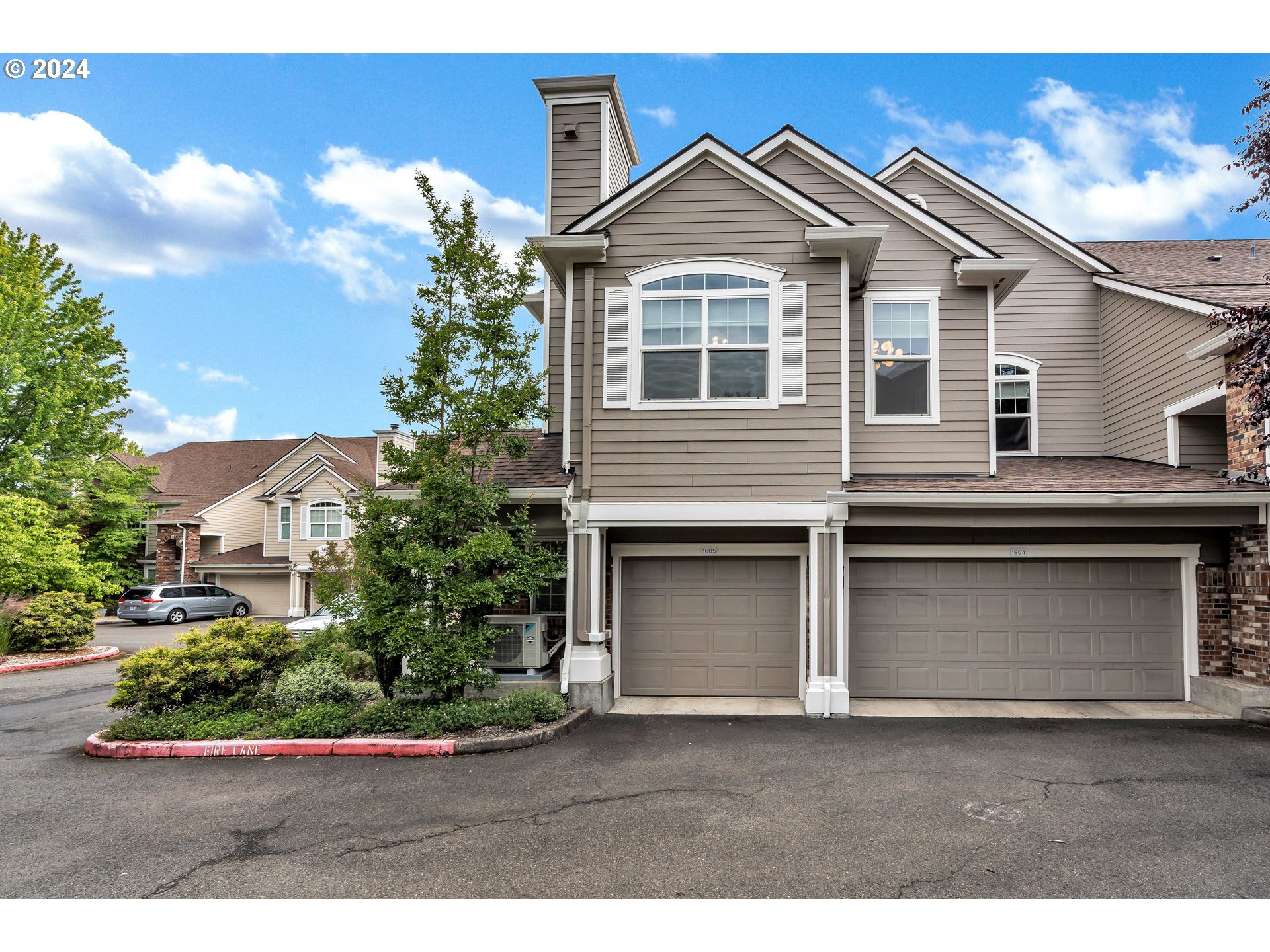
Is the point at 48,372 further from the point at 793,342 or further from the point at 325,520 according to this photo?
the point at 793,342

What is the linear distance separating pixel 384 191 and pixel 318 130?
10011 mm

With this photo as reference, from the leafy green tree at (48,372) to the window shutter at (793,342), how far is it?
21137 mm

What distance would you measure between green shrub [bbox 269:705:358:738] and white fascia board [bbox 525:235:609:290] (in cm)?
587

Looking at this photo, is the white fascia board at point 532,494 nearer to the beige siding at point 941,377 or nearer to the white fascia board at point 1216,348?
the beige siding at point 941,377

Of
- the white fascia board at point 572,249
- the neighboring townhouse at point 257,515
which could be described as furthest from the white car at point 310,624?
the white fascia board at point 572,249

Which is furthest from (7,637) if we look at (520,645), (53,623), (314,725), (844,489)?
(844,489)

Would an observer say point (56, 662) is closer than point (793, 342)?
No

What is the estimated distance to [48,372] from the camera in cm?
2059

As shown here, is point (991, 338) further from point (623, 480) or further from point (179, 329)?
point (179, 329)

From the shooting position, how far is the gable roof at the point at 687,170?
9297 mm

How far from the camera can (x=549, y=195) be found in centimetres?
1176

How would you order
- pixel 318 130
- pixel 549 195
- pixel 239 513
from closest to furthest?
pixel 549 195
pixel 318 130
pixel 239 513

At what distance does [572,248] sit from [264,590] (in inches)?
942

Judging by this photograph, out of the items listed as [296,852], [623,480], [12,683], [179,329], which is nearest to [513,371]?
[623,480]
